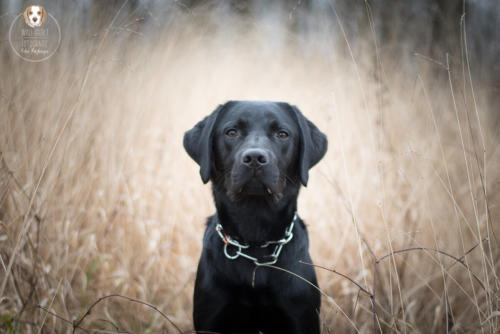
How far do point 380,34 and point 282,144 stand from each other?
1.97 m

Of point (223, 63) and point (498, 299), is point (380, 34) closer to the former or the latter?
point (223, 63)

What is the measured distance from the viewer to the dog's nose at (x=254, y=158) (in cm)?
199

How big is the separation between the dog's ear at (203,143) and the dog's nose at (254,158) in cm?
36

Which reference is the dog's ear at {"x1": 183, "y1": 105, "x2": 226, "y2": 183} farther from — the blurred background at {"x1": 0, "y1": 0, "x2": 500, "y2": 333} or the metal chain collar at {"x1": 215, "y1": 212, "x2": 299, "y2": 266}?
the blurred background at {"x1": 0, "y1": 0, "x2": 500, "y2": 333}

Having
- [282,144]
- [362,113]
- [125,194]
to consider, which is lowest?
[125,194]

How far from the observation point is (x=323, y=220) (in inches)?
147

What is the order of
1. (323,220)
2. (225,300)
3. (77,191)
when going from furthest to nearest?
(323,220) → (77,191) → (225,300)

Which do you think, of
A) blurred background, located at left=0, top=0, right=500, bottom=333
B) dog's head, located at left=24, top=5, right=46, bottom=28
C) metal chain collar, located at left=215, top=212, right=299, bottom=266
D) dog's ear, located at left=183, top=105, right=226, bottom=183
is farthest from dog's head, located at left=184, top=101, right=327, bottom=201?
dog's head, located at left=24, top=5, right=46, bottom=28

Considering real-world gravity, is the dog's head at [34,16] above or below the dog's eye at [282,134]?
above

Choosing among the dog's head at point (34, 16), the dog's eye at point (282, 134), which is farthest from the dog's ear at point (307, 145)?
the dog's head at point (34, 16)

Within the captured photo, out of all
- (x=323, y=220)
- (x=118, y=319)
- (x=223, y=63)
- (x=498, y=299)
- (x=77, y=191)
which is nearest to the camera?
(x=498, y=299)

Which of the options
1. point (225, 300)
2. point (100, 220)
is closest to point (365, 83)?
point (225, 300)

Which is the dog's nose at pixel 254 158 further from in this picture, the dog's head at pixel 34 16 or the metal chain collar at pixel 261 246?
the dog's head at pixel 34 16

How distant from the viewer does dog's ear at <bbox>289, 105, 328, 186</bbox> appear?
7.65 feet
